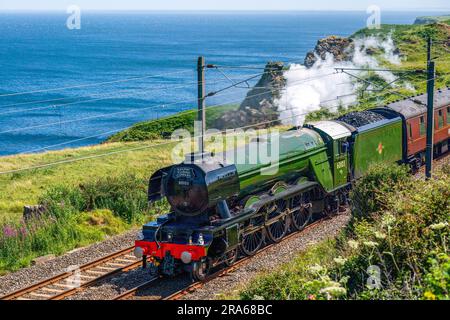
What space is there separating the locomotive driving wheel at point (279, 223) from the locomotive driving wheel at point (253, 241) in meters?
0.32

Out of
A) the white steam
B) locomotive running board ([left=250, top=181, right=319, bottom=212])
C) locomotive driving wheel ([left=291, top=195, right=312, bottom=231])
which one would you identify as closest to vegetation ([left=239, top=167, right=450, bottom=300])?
locomotive running board ([left=250, top=181, right=319, bottom=212])

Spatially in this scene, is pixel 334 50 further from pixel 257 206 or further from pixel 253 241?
pixel 257 206

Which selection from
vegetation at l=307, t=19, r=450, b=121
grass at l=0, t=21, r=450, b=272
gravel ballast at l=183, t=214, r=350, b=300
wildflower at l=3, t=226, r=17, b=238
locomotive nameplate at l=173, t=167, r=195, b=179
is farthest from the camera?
vegetation at l=307, t=19, r=450, b=121

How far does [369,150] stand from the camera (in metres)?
23.4

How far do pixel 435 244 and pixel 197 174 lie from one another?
259 inches

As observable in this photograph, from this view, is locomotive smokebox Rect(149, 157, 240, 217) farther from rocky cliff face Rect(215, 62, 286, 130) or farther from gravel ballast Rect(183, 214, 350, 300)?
rocky cliff face Rect(215, 62, 286, 130)

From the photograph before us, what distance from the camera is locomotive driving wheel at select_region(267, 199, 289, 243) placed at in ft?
62.1

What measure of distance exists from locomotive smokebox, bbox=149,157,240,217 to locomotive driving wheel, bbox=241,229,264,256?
1.97 m

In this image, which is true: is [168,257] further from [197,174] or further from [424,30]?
[424,30]

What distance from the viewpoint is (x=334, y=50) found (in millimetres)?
59781

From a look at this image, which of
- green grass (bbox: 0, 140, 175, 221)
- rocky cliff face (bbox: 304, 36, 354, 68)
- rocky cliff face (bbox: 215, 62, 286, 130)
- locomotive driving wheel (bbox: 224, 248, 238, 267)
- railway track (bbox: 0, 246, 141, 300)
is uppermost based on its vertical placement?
rocky cliff face (bbox: 304, 36, 354, 68)

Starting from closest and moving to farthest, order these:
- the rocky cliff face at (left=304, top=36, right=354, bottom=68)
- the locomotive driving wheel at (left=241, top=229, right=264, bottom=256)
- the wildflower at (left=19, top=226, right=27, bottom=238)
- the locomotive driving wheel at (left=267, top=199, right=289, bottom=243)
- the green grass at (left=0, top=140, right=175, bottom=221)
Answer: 1. the locomotive driving wheel at (left=241, top=229, right=264, bottom=256)
2. the locomotive driving wheel at (left=267, top=199, right=289, bottom=243)
3. the wildflower at (left=19, top=226, right=27, bottom=238)
4. the green grass at (left=0, top=140, right=175, bottom=221)
5. the rocky cliff face at (left=304, top=36, right=354, bottom=68)

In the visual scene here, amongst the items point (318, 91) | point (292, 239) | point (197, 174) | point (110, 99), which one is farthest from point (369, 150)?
point (110, 99)

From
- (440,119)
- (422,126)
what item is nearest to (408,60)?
(440,119)
